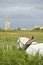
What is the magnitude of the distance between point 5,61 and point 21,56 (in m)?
0.46

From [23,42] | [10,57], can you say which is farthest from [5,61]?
[23,42]

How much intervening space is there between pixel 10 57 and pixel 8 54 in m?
0.27

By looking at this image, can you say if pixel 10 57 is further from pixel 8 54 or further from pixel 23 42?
pixel 23 42

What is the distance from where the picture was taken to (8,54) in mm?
8922

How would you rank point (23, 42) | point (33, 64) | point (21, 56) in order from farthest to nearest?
point (23, 42) → point (21, 56) → point (33, 64)

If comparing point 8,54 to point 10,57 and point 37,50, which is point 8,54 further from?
point 37,50

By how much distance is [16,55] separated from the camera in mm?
8742

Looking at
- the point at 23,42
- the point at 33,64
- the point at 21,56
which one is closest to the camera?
the point at 33,64

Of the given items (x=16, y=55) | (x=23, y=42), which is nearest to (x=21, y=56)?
(x=16, y=55)

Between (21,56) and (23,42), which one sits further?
(23,42)

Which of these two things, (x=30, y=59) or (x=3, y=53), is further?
(x=3, y=53)

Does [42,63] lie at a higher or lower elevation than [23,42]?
lower

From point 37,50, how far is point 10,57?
31.9 inches

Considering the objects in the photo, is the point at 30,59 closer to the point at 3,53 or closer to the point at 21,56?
the point at 21,56
